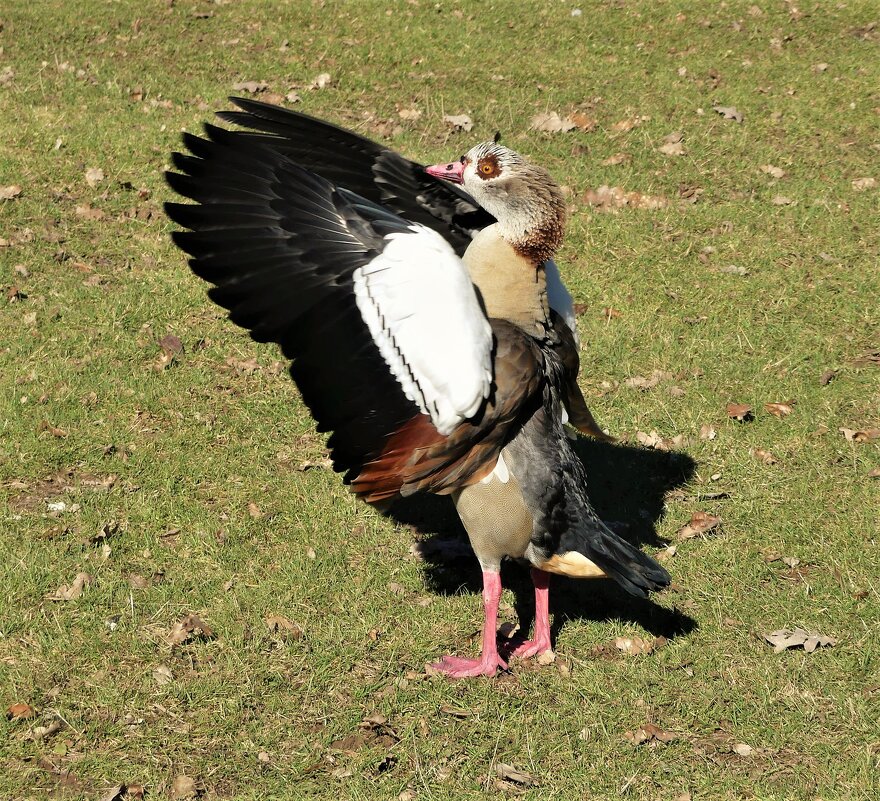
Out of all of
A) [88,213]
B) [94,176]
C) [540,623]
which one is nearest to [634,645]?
[540,623]

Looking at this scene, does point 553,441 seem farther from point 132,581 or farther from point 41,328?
point 41,328

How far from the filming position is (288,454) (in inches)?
277

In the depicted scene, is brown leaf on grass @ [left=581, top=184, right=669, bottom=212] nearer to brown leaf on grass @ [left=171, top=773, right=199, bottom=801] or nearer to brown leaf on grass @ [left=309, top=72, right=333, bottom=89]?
brown leaf on grass @ [left=309, top=72, right=333, bottom=89]

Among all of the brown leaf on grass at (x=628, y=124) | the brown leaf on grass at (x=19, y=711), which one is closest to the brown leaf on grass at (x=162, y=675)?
the brown leaf on grass at (x=19, y=711)

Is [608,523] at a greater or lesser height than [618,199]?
lesser

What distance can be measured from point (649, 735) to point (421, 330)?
2250 millimetres

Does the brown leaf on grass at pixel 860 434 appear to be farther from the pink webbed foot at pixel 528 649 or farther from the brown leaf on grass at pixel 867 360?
the pink webbed foot at pixel 528 649

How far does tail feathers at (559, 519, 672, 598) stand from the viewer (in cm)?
517

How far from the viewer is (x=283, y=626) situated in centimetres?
569

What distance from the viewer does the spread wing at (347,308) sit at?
4816mm

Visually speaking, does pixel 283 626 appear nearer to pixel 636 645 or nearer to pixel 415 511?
pixel 415 511

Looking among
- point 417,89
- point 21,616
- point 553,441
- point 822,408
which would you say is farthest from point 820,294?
point 21,616

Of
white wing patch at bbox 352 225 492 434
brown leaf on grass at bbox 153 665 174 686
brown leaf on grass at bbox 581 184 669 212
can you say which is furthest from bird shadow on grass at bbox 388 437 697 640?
brown leaf on grass at bbox 581 184 669 212

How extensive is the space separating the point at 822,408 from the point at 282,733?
461 centimetres
